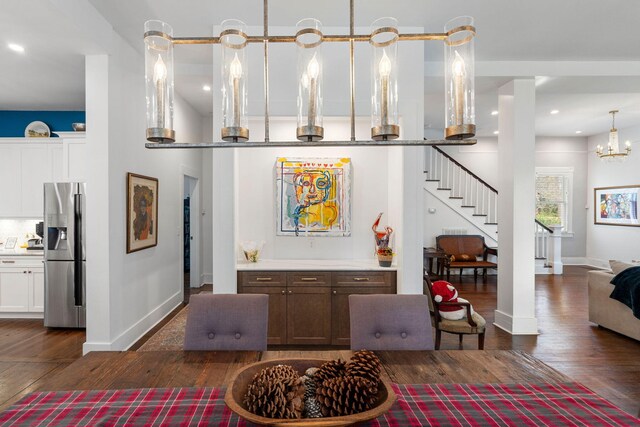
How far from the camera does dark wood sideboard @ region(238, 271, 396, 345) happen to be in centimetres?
348

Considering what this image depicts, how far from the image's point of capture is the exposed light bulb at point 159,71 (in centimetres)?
124

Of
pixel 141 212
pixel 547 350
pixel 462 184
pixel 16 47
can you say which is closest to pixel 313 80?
pixel 141 212

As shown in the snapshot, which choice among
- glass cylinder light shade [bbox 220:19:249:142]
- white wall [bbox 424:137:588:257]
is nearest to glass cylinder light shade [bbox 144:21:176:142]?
glass cylinder light shade [bbox 220:19:249:142]

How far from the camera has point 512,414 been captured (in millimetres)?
1102

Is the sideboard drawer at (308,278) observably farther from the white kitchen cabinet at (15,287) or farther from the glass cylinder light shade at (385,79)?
the white kitchen cabinet at (15,287)

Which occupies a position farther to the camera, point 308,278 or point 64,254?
point 64,254

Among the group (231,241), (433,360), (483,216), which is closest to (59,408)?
(433,360)

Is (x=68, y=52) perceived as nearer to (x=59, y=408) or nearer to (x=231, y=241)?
(x=231, y=241)

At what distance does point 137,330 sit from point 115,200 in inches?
57.8

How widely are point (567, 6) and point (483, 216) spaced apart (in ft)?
16.8

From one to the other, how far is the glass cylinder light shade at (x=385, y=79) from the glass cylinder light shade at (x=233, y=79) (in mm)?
475

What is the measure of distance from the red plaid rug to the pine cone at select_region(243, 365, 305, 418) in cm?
12

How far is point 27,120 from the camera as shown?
5.22m

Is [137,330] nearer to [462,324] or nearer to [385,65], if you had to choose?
[462,324]
